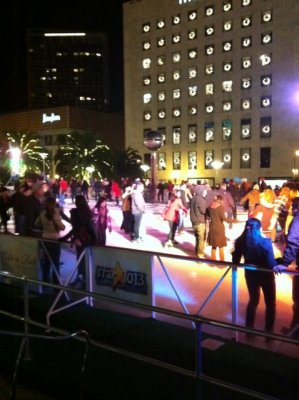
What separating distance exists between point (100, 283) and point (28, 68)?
168708 mm

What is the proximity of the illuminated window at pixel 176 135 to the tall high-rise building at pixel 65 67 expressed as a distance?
97.8 metres

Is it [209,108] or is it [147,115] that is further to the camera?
[147,115]

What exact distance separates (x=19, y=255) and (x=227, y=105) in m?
65.3

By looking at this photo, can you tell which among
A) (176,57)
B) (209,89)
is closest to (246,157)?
(209,89)

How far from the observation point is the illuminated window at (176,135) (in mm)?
75375

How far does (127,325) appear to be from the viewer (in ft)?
20.5

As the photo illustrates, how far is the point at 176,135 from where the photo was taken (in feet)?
248

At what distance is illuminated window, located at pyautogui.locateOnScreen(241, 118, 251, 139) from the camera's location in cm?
6819

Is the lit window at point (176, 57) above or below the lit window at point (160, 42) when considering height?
below

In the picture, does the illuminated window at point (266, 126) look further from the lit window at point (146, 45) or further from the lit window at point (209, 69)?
the lit window at point (146, 45)

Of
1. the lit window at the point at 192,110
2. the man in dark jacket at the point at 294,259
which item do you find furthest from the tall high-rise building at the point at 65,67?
the man in dark jacket at the point at 294,259

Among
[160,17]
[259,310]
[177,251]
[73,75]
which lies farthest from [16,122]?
[259,310]

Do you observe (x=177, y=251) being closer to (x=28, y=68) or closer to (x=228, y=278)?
(x=228, y=278)

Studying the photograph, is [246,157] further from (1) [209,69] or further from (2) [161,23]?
(2) [161,23]
